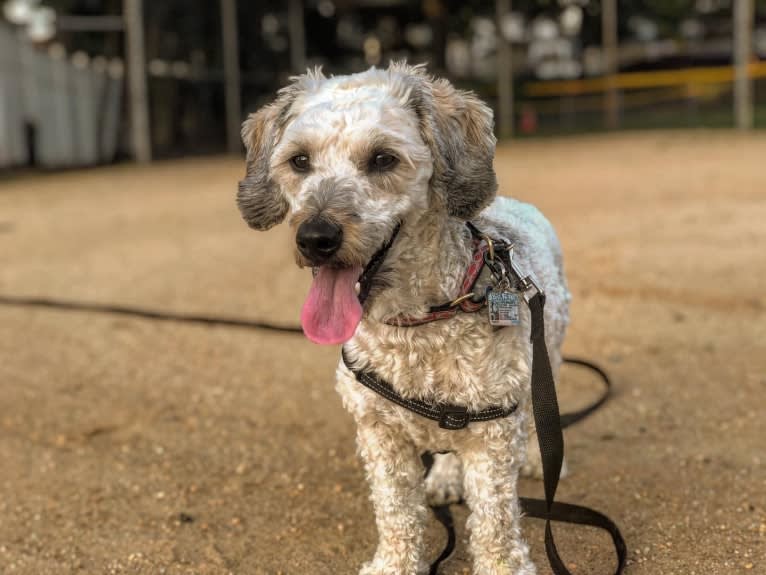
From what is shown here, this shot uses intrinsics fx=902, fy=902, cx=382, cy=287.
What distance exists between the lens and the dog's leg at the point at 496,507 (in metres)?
2.77

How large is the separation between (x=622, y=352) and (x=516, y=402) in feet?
9.23

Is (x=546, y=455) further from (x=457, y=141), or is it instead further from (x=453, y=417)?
(x=457, y=141)

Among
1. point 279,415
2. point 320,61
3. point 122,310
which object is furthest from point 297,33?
point 279,415

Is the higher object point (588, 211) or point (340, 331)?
point (340, 331)

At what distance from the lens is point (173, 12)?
23344 millimetres

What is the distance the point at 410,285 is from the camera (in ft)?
8.96

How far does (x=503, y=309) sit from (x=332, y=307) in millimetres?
518

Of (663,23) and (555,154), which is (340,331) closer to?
(555,154)

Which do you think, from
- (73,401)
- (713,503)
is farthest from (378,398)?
(73,401)

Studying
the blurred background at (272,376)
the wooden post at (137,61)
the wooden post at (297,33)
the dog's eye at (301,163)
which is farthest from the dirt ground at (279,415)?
the wooden post at (297,33)

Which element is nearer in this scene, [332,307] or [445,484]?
[332,307]

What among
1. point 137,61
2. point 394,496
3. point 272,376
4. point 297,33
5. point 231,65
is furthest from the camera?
point 297,33

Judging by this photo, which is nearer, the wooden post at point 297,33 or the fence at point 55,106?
the fence at point 55,106

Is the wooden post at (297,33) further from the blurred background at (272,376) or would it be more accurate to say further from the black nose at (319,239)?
the black nose at (319,239)
